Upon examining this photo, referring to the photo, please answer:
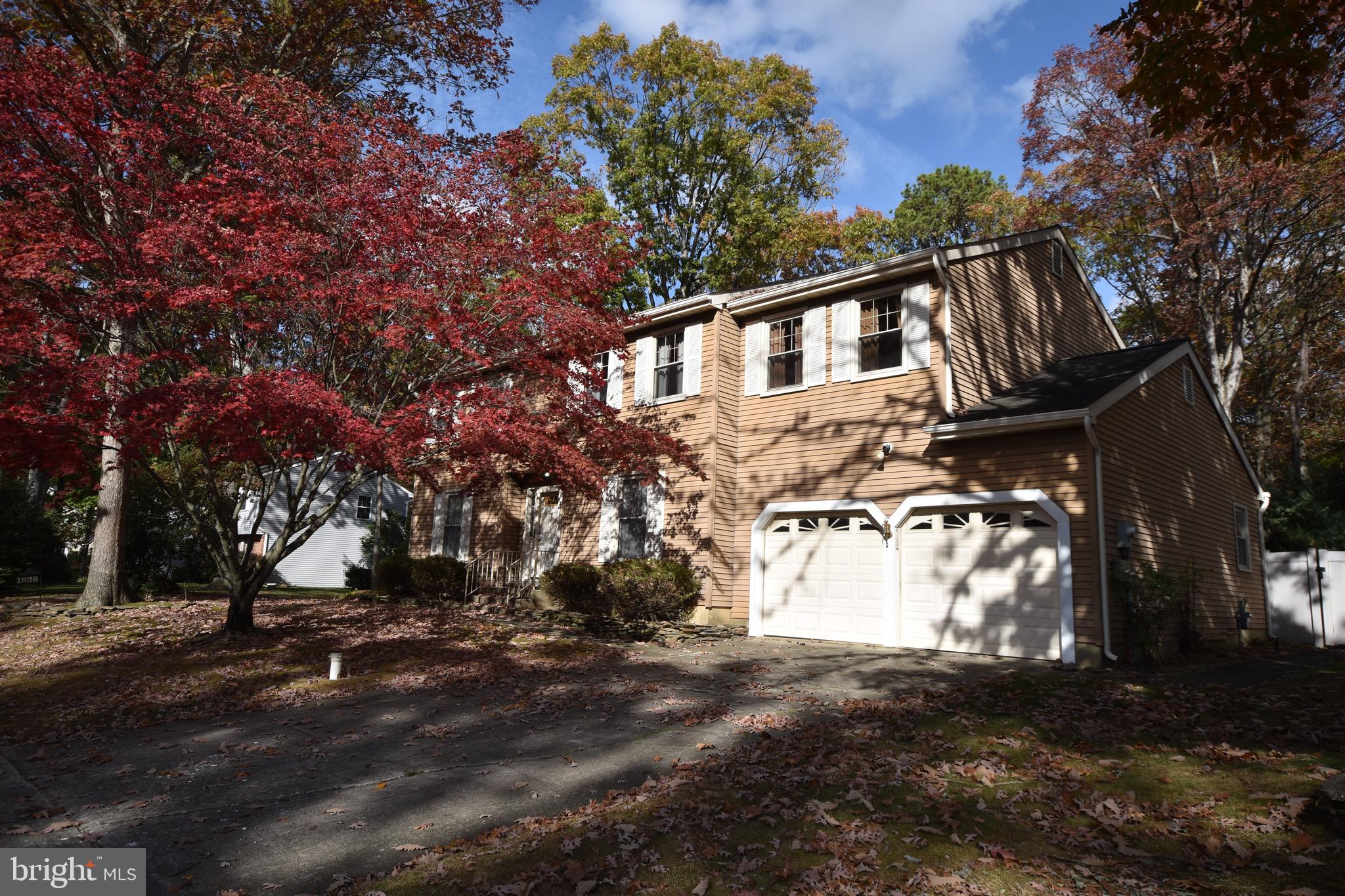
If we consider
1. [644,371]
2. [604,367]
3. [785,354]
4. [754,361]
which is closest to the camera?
[785,354]

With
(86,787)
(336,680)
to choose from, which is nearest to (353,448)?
(336,680)

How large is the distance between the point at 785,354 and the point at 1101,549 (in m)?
6.97

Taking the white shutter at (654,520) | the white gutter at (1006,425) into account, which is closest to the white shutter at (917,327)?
the white gutter at (1006,425)

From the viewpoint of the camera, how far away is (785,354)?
53.4 ft

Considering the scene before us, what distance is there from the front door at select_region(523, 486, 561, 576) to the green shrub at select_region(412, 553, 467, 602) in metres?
1.93

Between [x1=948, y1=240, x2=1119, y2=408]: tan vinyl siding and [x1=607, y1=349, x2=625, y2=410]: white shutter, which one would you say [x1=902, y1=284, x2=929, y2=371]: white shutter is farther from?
[x1=607, y1=349, x2=625, y2=410]: white shutter

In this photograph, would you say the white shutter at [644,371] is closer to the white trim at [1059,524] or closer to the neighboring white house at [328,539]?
the white trim at [1059,524]

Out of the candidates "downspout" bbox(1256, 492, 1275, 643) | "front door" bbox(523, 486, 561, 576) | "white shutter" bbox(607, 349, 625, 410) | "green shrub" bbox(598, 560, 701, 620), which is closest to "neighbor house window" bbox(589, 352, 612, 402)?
"white shutter" bbox(607, 349, 625, 410)

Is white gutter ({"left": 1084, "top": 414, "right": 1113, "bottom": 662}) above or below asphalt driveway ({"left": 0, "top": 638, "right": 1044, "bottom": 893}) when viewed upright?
above

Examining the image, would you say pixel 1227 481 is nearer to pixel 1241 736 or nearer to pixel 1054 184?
pixel 1054 184

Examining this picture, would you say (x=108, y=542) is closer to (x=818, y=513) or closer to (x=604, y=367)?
(x=604, y=367)

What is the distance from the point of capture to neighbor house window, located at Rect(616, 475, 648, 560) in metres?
17.1

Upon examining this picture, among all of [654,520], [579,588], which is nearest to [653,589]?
[654,520]

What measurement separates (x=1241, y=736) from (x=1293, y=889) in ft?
11.3
